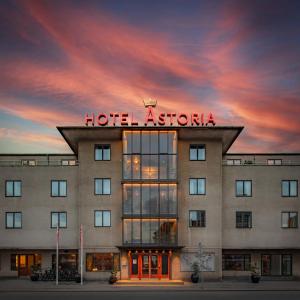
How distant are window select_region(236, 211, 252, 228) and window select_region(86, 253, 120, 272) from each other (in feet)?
47.2

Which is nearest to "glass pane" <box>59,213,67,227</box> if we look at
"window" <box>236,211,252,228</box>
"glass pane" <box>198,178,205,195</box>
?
"glass pane" <box>198,178,205,195</box>

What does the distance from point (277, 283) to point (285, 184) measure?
11.4 metres

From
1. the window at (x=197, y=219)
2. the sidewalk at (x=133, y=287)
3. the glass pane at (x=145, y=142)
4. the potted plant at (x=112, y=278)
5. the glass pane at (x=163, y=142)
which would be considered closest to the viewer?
the sidewalk at (x=133, y=287)

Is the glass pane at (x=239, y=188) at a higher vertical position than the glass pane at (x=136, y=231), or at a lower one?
higher

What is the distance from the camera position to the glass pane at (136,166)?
55094 millimetres

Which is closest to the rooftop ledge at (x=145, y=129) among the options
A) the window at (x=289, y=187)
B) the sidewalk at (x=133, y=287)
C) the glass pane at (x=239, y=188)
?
the glass pane at (x=239, y=188)

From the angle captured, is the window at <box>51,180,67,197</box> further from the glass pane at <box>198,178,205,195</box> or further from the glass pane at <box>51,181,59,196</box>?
the glass pane at <box>198,178,205,195</box>

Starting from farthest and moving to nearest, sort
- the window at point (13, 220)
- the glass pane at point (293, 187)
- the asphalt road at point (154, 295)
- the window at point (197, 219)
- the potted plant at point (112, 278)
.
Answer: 1. the glass pane at point (293, 187)
2. the window at point (13, 220)
3. the window at point (197, 219)
4. the potted plant at point (112, 278)
5. the asphalt road at point (154, 295)

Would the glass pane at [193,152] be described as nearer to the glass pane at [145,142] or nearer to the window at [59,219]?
the glass pane at [145,142]

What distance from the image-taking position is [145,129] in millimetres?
55344

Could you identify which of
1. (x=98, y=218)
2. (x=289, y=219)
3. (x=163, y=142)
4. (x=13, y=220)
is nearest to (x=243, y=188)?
(x=289, y=219)

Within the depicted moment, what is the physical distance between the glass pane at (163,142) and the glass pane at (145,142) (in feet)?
4.44

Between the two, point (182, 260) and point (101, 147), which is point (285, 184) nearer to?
point (182, 260)

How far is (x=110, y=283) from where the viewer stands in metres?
52.2
